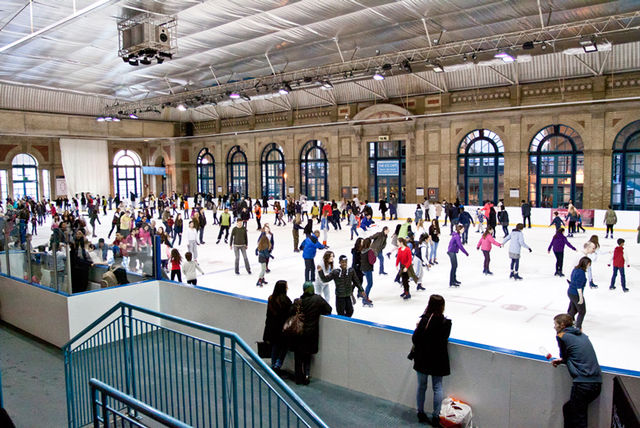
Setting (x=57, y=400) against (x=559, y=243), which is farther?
(x=559, y=243)

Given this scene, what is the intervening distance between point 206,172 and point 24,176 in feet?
43.5

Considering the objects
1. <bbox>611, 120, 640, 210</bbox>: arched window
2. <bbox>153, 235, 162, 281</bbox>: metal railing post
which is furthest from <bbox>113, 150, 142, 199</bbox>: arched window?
<bbox>153, 235, 162, 281</bbox>: metal railing post

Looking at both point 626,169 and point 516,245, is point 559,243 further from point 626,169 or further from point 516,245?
point 626,169

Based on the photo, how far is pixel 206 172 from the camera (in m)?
41.2

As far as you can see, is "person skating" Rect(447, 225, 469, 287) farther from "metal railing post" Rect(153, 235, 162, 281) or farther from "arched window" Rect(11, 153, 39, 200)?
"arched window" Rect(11, 153, 39, 200)

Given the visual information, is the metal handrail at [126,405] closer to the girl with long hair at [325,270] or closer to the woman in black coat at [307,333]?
the woman in black coat at [307,333]

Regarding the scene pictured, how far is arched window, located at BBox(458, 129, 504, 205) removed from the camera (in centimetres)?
2697

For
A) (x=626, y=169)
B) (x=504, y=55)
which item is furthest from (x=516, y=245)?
(x=626, y=169)

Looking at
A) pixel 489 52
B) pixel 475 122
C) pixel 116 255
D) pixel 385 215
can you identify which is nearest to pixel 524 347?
pixel 116 255

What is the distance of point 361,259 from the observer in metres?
9.88

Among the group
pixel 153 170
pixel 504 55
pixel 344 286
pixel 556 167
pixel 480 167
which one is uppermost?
pixel 504 55

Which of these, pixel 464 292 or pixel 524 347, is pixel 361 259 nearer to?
pixel 464 292

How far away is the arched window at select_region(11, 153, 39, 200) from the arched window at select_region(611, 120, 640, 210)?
37342 mm

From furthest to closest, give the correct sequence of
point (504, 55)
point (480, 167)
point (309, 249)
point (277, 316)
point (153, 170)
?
point (153, 170) → point (480, 167) → point (504, 55) → point (309, 249) → point (277, 316)
